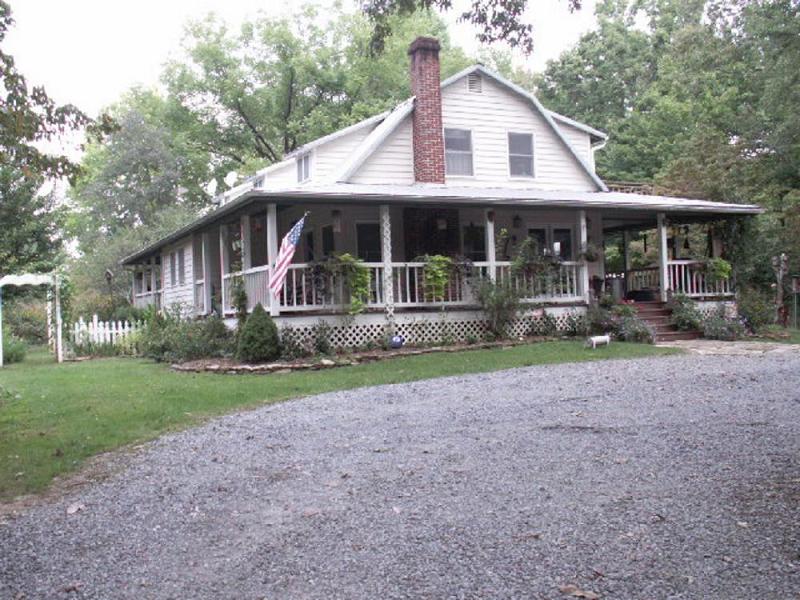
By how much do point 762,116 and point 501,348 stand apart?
60.2ft

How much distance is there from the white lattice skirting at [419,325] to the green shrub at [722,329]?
8.76 ft

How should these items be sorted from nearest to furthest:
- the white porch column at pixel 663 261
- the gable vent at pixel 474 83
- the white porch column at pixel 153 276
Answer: the white porch column at pixel 663 261 → the gable vent at pixel 474 83 → the white porch column at pixel 153 276

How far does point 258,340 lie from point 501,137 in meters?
9.08

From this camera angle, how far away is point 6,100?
7094mm

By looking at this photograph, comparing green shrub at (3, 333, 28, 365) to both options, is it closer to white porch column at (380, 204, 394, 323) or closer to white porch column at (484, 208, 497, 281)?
white porch column at (380, 204, 394, 323)

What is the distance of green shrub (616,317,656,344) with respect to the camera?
15156mm

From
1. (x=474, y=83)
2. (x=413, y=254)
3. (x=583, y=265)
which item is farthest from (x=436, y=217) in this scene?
(x=474, y=83)

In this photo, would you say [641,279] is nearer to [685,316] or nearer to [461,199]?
[685,316]

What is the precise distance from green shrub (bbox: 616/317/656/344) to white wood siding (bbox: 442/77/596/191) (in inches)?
199

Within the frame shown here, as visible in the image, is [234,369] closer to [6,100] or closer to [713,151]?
[6,100]

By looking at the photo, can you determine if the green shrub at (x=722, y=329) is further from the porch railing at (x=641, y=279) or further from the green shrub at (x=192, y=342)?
the green shrub at (x=192, y=342)

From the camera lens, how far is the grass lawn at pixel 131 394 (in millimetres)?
6805

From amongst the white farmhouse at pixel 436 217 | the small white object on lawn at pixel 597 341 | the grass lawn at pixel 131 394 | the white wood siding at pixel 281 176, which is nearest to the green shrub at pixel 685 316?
the white farmhouse at pixel 436 217

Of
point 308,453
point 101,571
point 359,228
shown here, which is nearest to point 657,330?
point 359,228
